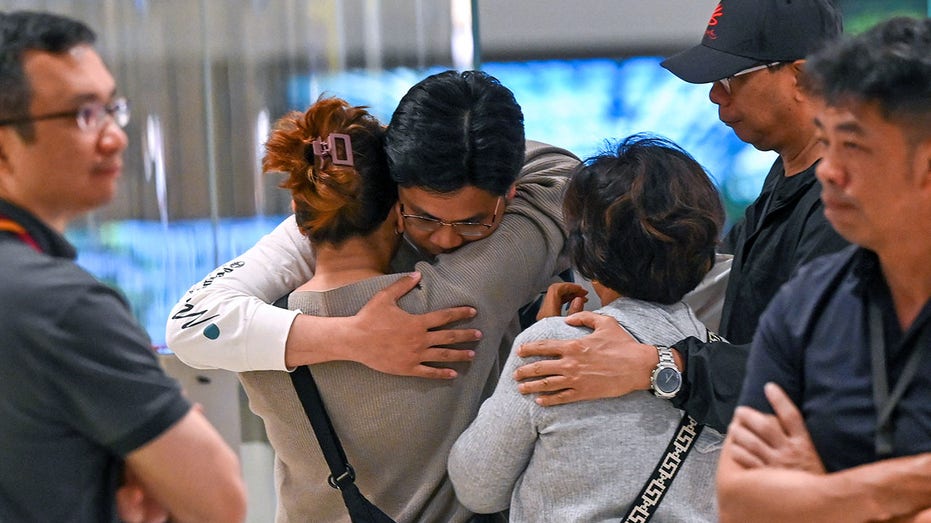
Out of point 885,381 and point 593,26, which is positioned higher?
point 593,26

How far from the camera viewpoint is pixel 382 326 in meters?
2.06

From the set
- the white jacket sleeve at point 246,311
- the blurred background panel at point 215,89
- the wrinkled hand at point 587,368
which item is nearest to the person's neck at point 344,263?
the white jacket sleeve at point 246,311

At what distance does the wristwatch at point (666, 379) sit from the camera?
1883 millimetres

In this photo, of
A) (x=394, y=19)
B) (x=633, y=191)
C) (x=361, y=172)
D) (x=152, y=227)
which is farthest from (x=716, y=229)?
(x=152, y=227)

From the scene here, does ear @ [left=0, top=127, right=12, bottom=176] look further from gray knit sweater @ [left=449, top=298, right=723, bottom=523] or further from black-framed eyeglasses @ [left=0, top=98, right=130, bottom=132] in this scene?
gray knit sweater @ [left=449, top=298, right=723, bottom=523]

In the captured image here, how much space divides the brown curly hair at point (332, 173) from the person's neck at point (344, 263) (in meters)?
0.02

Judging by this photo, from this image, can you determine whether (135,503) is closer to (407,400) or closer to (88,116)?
(88,116)

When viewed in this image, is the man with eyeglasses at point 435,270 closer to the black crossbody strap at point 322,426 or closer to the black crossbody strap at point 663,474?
the black crossbody strap at point 322,426

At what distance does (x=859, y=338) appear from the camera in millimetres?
1523

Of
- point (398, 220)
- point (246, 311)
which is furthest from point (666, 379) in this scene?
point (246, 311)

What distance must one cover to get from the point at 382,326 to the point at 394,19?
2.10m

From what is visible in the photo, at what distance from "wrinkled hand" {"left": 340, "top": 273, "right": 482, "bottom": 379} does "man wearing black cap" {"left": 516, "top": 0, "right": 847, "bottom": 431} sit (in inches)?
9.5

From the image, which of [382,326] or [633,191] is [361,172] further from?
[633,191]

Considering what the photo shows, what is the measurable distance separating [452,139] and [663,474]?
754mm
